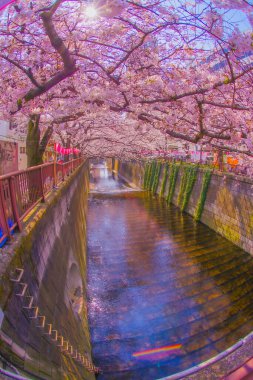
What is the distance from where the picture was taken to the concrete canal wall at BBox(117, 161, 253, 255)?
54.5 ft

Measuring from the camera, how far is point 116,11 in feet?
13.3

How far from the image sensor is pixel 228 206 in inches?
757

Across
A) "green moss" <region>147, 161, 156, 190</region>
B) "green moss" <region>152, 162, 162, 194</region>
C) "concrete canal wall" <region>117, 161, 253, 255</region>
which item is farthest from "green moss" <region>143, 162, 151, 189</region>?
"concrete canal wall" <region>117, 161, 253, 255</region>

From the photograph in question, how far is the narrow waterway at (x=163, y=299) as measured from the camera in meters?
8.76

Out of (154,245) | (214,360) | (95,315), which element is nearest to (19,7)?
(214,360)

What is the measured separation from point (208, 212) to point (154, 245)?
6.25 metres

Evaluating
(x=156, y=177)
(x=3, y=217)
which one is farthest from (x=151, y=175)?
(x=3, y=217)

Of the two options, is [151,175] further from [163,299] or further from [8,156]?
[163,299]

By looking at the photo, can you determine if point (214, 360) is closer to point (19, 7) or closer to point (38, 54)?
point (19, 7)

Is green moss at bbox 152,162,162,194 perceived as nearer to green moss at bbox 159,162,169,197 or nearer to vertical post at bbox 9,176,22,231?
green moss at bbox 159,162,169,197

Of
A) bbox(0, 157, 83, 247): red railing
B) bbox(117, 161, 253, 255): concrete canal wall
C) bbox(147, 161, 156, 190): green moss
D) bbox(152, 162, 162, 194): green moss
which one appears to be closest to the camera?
bbox(0, 157, 83, 247): red railing

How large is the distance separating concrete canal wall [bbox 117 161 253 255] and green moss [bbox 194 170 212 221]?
0.23 m

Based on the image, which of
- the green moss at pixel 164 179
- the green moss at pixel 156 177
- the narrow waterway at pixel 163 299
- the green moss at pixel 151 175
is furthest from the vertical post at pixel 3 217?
the green moss at pixel 151 175

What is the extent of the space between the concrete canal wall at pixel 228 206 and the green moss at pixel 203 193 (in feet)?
→ 0.74
